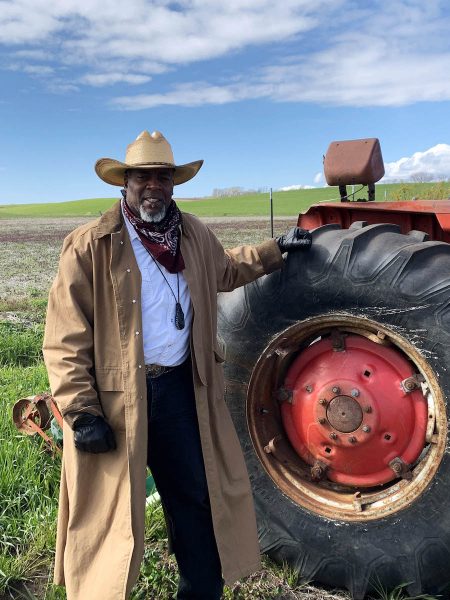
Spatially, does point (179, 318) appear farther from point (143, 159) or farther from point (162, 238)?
point (143, 159)

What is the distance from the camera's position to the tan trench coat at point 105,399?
2324mm

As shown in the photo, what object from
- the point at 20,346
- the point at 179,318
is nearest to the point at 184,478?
the point at 179,318

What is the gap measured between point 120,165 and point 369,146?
5.06ft

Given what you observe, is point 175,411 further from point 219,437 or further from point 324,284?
point 324,284

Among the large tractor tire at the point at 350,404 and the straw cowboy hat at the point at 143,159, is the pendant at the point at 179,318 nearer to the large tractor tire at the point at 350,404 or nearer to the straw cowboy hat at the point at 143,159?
the large tractor tire at the point at 350,404

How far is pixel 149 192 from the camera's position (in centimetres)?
248

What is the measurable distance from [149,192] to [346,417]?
1249 mm

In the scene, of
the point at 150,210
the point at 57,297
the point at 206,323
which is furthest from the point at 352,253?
the point at 57,297

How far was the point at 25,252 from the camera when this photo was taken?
1938 centimetres

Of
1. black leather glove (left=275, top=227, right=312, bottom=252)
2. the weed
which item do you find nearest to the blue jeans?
black leather glove (left=275, top=227, right=312, bottom=252)

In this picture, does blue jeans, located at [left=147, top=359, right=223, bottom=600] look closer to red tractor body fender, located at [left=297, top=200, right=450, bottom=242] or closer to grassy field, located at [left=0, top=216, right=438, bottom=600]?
grassy field, located at [left=0, top=216, right=438, bottom=600]

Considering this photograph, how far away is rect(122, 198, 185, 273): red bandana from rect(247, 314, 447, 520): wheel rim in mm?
607

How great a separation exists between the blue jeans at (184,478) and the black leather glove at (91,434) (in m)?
0.24

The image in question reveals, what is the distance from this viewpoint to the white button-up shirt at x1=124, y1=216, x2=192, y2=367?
244 cm
